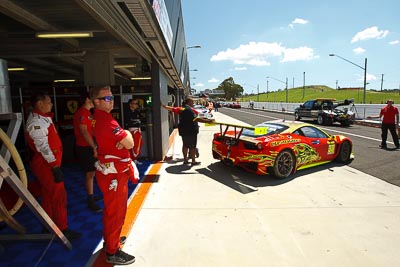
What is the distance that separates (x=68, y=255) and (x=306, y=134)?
5.74 metres

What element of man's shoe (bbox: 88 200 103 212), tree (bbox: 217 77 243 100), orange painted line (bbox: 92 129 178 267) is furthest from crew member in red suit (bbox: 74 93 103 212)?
tree (bbox: 217 77 243 100)

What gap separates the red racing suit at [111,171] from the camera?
9.52ft

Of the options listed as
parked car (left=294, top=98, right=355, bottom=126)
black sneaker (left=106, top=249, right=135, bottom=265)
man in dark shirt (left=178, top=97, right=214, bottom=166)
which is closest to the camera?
black sneaker (left=106, top=249, right=135, bottom=265)

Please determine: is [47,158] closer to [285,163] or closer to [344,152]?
[285,163]

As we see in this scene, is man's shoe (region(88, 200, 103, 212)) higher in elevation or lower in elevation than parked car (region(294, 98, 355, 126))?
lower

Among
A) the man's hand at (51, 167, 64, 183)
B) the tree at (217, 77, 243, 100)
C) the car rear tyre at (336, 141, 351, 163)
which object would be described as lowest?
the car rear tyre at (336, 141, 351, 163)

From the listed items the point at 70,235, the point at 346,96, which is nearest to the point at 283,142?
the point at 70,235

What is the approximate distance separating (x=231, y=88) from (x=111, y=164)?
432ft

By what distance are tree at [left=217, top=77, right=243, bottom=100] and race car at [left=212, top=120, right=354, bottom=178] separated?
126 metres

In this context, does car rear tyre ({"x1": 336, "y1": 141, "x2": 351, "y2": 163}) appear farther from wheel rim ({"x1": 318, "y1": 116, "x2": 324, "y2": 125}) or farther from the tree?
the tree

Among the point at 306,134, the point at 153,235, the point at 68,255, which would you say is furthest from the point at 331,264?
the point at 306,134

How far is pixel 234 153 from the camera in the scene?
6402mm

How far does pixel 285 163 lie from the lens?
21.0 ft

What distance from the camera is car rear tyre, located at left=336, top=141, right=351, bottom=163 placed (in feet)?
A: 25.7
